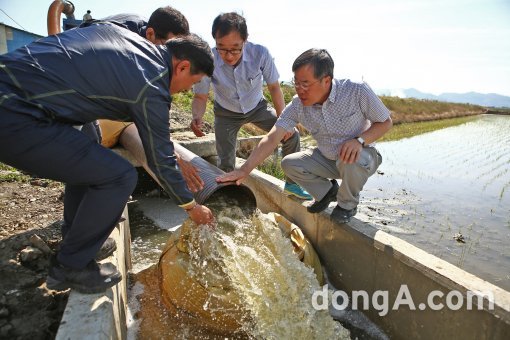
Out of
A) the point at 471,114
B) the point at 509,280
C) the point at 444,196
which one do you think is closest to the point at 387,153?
the point at 444,196

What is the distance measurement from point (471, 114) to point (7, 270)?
1425 inches

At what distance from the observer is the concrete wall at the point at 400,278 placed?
1922mm

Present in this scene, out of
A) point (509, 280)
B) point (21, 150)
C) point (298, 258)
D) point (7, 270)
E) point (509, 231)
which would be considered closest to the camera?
point (21, 150)

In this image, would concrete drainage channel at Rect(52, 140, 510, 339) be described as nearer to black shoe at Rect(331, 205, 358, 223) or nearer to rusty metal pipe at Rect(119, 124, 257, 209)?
black shoe at Rect(331, 205, 358, 223)

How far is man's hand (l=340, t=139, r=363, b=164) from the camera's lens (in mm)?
2766

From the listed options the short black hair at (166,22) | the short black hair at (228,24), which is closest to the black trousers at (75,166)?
the short black hair at (166,22)

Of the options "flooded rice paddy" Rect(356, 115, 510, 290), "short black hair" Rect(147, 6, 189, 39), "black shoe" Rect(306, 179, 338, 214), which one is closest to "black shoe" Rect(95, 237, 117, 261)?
"black shoe" Rect(306, 179, 338, 214)

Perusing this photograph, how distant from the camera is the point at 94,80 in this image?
1744 mm

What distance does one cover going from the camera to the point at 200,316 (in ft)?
8.27

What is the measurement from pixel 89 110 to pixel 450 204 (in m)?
6.46

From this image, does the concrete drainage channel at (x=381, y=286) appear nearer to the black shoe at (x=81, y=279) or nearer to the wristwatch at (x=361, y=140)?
the black shoe at (x=81, y=279)

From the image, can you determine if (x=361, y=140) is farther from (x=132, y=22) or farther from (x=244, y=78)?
(x=132, y=22)

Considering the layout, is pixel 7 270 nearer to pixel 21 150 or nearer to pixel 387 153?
pixel 21 150

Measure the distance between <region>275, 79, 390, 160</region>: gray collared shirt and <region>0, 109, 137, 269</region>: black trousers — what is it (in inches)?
67.3
